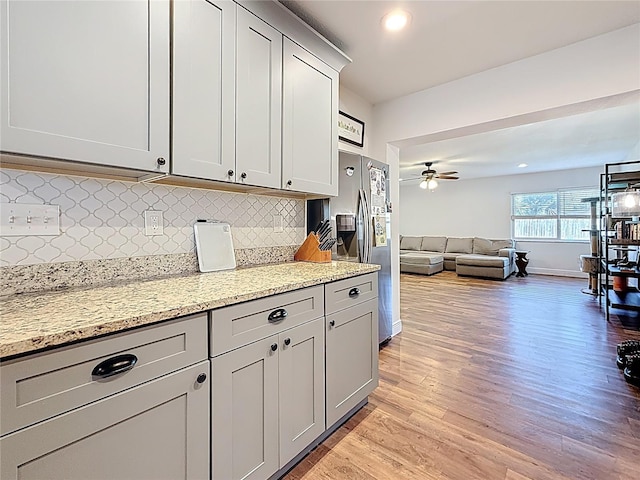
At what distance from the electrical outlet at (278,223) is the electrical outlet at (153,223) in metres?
0.80

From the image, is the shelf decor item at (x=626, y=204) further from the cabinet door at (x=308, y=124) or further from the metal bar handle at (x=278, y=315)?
the metal bar handle at (x=278, y=315)

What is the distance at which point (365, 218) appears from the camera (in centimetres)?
272

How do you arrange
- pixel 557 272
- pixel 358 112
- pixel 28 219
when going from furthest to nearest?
pixel 557 272, pixel 358 112, pixel 28 219

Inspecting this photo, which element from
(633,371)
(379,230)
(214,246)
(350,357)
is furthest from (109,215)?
(633,371)

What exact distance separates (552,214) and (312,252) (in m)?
7.83

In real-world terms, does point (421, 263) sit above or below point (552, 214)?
below

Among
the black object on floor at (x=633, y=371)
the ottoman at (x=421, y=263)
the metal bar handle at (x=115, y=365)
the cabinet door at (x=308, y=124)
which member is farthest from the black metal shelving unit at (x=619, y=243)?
the metal bar handle at (x=115, y=365)

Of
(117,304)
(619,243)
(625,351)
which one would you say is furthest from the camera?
(619,243)

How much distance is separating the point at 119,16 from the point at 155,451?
1.54 m

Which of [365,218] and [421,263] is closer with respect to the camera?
[365,218]

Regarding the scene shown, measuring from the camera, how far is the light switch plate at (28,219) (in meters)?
1.16

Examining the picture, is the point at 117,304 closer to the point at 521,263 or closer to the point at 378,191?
the point at 378,191

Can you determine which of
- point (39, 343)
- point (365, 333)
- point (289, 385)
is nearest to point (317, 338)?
point (289, 385)

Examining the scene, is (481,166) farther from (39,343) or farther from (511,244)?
(39,343)
